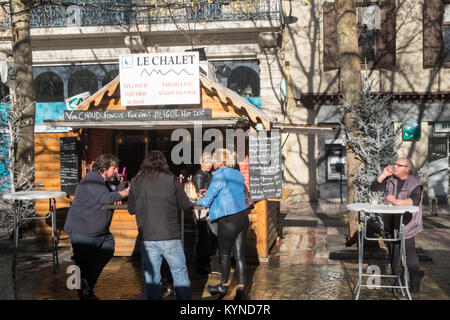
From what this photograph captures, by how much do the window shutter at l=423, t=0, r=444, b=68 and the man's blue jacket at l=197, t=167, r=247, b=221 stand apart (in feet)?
44.6

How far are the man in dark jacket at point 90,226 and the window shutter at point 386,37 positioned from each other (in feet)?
46.1

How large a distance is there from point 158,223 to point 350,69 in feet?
18.0

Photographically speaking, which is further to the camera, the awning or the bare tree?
the bare tree

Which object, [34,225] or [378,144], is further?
[34,225]

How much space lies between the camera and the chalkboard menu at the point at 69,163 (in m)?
10.1

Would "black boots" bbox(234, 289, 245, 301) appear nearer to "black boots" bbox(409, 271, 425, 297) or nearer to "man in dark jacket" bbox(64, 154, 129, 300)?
"man in dark jacket" bbox(64, 154, 129, 300)

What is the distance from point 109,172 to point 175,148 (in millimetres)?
5227

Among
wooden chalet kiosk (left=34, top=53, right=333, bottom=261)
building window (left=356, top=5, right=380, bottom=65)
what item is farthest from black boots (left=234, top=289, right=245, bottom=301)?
building window (left=356, top=5, right=380, bottom=65)

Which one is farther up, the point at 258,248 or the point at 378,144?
the point at 378,144

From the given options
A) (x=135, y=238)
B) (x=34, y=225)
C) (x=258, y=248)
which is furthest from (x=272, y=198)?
(x=34, y=225)

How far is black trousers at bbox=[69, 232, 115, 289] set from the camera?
6.38m
